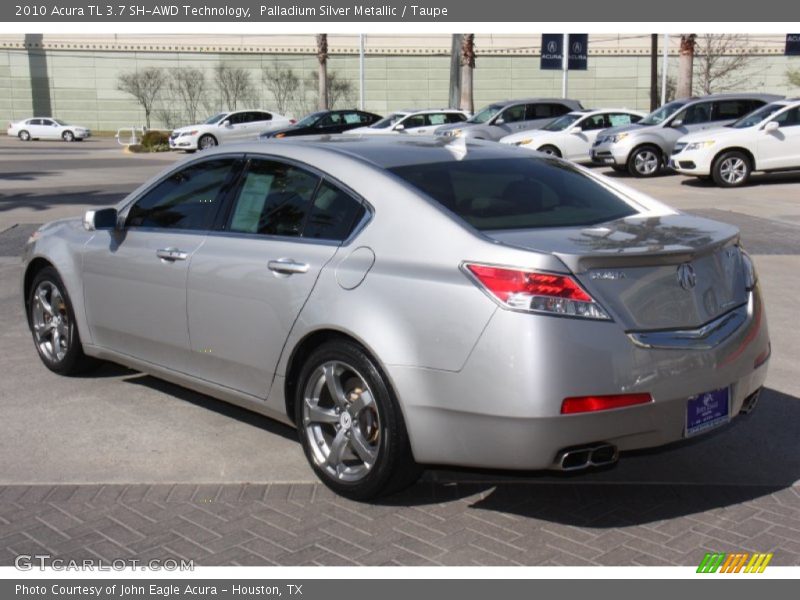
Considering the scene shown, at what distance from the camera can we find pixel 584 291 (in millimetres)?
3959

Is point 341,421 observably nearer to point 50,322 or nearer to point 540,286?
point 540,286

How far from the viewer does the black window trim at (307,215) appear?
4.63 m

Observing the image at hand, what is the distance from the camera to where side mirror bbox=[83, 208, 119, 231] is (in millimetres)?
5914

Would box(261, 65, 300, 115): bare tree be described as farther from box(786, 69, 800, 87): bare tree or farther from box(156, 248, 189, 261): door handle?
box(156, 248, 189, 261): door handle

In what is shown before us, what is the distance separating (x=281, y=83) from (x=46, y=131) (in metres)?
14.8

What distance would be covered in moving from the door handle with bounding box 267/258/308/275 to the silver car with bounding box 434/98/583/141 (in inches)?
914

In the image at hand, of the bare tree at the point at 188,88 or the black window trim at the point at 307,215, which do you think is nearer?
the black window trim at the point at 307,215

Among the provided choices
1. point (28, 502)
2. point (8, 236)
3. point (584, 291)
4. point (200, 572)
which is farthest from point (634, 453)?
point (8, 236)

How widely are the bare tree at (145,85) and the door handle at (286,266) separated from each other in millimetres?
57251

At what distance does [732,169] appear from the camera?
20.0 metres

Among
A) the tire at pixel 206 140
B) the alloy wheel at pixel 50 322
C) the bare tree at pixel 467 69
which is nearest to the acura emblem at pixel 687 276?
the alloy wheel at pixel 50 322

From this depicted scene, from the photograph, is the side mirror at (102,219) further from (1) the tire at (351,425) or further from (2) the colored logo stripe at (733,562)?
(2) the colored logo stripe at (733,562)

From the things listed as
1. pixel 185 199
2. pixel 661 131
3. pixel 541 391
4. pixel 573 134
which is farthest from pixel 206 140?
pixel 541 391

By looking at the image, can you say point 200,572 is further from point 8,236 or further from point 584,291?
point 8,236
